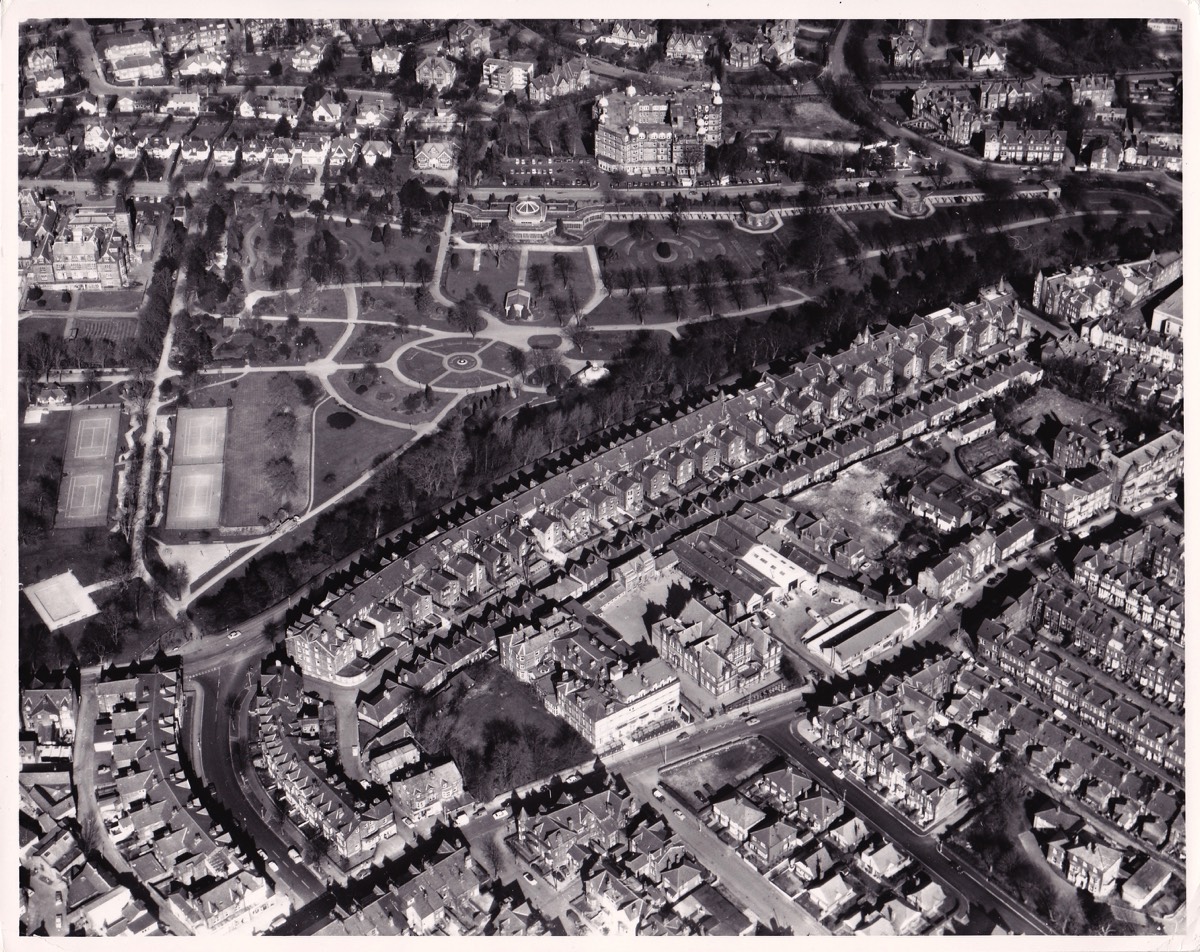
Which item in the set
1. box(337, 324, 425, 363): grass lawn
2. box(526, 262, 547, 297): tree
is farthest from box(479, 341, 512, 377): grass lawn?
box(526, 262, 547, 297): tree

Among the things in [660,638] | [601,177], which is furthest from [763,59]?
[660,638]

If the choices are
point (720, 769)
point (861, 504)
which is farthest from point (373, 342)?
point (720, 769)

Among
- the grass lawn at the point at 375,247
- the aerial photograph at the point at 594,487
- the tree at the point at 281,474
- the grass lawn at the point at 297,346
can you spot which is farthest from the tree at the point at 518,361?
the tree at the point at 281,474

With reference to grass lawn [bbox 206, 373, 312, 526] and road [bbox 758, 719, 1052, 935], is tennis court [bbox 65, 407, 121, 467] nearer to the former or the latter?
grass lawn [bbox 206, 373, 312, 526]

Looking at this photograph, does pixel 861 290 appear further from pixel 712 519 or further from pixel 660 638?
pixel 660 638

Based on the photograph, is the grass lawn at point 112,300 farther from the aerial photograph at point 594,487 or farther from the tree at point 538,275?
the tree at point 538,275
